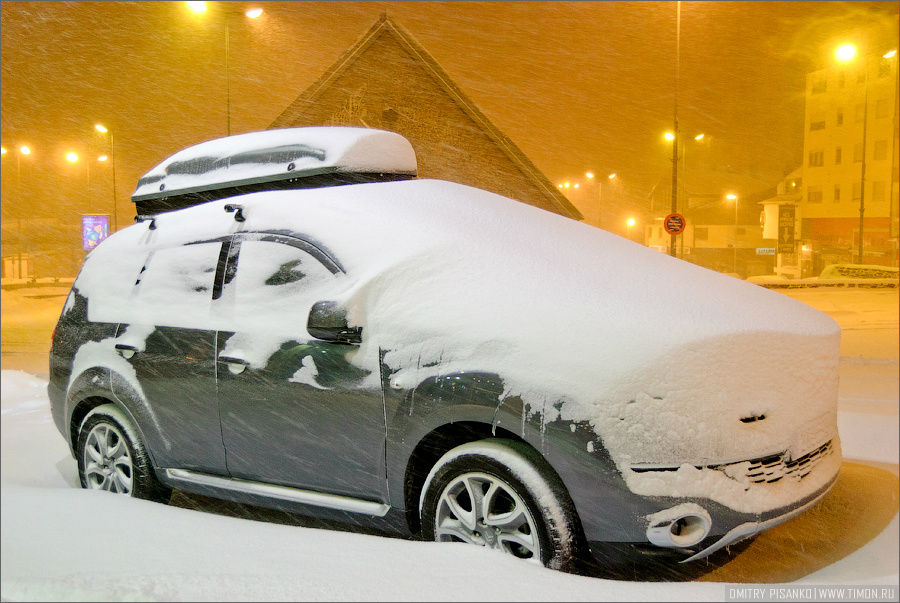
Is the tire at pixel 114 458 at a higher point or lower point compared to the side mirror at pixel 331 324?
lower

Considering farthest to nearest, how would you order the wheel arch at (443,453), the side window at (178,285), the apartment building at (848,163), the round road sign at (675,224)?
the apartment building at (848,163), the round road sign at (675,224), the side window at (178,285), the wheel arch at (443,453)

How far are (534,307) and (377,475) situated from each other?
3.21 ft

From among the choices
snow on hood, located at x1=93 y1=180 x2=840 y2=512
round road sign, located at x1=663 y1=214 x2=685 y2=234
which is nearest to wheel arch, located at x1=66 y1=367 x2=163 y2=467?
snow on hood, located at x1=93 y1=180 x2=840 y2=512

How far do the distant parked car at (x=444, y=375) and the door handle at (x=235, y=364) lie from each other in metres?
0.01

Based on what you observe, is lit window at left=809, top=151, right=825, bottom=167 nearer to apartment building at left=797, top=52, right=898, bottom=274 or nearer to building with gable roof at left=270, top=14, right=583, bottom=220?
apartment building at left=797, top=52, right=898, bottom=274

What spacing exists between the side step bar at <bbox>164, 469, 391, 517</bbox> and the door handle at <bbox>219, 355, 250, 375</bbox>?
0.53 m

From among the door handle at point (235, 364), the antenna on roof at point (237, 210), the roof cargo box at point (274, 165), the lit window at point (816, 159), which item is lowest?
the door handle at point (235, 364)

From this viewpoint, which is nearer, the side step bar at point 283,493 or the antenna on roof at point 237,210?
the side step bar at point 283,493

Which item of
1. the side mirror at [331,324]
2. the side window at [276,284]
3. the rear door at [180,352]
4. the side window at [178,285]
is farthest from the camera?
the side window at [178,285]

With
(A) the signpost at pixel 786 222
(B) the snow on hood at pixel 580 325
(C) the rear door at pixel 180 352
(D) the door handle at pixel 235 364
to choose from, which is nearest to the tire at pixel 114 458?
(C) the rear door at pixel 180 352

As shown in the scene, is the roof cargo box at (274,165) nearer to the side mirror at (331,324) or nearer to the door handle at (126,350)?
the door handle at (126,350)

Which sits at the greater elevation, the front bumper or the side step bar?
the front bumper

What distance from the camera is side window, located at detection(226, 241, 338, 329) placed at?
347 centimetres

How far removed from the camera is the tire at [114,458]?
13.0ft
